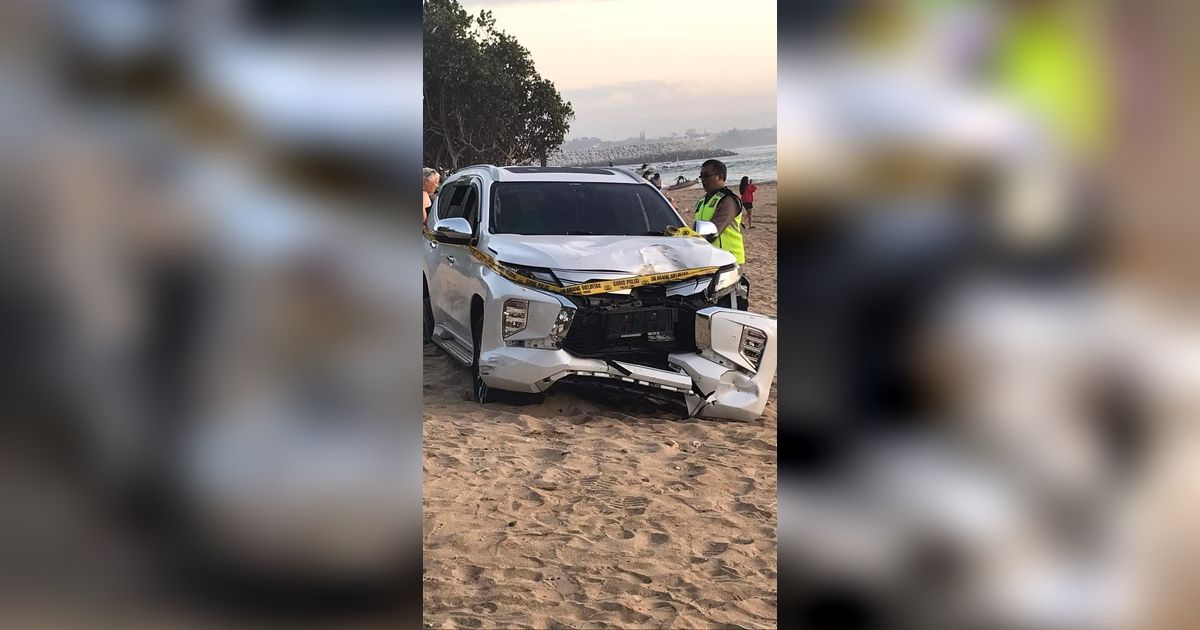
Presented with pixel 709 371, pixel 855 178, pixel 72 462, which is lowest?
pixel 709 371

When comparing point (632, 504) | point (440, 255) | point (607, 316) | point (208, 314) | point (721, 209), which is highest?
point (721, 209)

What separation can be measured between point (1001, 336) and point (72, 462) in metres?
1.70

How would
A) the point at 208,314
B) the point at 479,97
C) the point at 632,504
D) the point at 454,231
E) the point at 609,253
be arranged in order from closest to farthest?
the point at 208,314 → the point at 632,504 → the point at 609,253 → the point at 454,231 → the point at 479,97

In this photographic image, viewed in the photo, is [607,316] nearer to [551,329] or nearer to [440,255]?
[551,329]

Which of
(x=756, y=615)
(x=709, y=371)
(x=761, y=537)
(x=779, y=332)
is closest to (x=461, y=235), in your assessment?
(x=709, y=371)

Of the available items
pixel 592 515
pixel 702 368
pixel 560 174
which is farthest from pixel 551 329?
pixel 560 174

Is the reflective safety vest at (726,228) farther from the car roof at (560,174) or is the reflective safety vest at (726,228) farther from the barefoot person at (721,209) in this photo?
the car roof at (560,174)

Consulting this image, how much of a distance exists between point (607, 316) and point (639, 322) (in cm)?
20

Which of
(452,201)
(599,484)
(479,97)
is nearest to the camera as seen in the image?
(599,484)

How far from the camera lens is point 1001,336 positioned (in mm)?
2008

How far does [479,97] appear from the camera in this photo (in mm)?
21609

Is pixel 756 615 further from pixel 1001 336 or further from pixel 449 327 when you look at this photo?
pixel 449 327

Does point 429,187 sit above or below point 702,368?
above

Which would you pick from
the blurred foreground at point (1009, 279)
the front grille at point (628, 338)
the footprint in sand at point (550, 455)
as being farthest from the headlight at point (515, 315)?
the blurred foreground at point (1009, 279)
